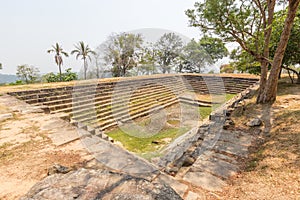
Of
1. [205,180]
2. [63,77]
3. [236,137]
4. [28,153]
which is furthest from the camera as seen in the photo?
[63,77]

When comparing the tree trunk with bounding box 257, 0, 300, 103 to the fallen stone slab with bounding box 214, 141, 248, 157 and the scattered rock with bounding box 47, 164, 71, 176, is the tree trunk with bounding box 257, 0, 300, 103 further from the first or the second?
the scattered rock with bounding box 47, 164, 71, 176

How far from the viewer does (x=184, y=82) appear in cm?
1315

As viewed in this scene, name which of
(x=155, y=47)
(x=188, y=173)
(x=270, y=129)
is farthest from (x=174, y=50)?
(x=188, y=173)

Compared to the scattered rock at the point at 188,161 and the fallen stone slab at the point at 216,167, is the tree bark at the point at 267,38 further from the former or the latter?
the scattered rock at the point at 188,161

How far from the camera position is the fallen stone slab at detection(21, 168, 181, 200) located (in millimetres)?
1649

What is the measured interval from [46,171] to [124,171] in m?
0.99

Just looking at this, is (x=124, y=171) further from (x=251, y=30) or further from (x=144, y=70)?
(x=144, y=70)

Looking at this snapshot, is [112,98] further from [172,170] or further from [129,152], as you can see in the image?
[172,170]

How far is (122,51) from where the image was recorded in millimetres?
20312

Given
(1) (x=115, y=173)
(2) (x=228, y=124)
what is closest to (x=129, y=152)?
(1) (x=115, y=173)

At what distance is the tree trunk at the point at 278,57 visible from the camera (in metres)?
3.92

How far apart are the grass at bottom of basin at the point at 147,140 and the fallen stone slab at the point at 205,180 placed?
2.00m

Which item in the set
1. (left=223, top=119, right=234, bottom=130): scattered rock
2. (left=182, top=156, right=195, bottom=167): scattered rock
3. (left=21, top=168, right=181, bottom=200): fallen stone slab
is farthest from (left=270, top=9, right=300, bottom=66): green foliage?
(left=21, top=168, right=181, bottom=200): fallen stone slab

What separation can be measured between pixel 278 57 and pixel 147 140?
4.41m
